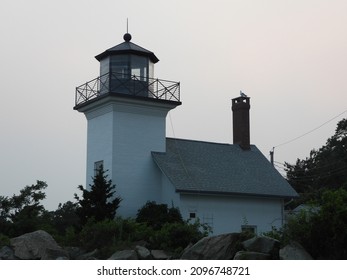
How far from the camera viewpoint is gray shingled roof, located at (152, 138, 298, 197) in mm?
29141

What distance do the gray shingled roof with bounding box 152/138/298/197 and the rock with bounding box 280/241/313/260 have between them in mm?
14884

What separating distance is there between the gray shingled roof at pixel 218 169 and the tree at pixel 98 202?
280 cm

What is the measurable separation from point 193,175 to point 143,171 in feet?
7.49

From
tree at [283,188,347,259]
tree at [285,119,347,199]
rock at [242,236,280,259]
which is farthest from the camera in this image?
tree at [285,119,347,199]

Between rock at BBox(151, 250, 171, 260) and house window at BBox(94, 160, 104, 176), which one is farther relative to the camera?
house window at BBox(94, 160, 104, 176)

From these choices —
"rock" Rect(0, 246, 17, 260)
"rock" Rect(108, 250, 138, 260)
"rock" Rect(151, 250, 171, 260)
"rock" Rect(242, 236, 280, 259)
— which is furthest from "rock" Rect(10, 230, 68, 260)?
"rock" Rect(242, 236, 280, 259)

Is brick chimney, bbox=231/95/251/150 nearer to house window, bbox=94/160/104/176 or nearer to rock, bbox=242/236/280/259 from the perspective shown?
house window, bbox=94/160/104/176

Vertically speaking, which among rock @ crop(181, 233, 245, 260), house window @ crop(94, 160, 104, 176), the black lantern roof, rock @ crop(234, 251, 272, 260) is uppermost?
the black lantern roof

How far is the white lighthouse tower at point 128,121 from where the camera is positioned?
28594 millimetres

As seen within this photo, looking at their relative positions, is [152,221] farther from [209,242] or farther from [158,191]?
[209,242]

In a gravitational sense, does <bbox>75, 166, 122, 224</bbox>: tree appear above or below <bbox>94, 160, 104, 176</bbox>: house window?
below

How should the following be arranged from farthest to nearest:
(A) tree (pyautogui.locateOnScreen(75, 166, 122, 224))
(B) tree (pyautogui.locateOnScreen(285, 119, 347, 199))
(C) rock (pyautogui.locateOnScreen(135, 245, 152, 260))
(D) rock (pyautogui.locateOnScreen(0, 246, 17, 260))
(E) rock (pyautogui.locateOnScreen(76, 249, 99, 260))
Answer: (B) tree (pyautogui.locateOnScreen(285, 119, 347, 199)) → (A) tree (pyautogui.locateOnScreen(75, 166, 122, 224)) → (D) rock (pyautogui.locateOnScreen(0, 246, 17, 260)) → (E) rock (pyautogui.locateOnScreen(76, 249, 99, 260)) → (C) rock (pyautogui.locateOnScreen(135, 245, 152, 260))

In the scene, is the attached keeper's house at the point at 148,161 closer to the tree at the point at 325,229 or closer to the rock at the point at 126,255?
the rock at the point at 126,255

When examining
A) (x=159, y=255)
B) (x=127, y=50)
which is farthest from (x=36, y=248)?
(x=127, y=50)
